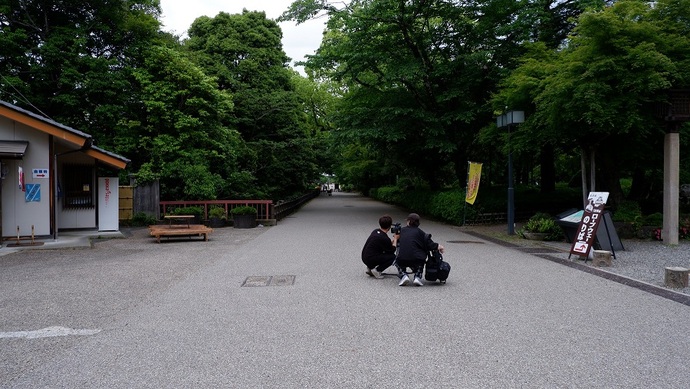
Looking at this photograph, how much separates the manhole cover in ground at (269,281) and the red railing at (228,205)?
40.9ft

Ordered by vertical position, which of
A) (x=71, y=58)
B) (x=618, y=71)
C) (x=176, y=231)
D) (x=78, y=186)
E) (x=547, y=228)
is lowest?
(x=176, y=231)

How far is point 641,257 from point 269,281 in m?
8.71

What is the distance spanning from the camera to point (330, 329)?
5.20m

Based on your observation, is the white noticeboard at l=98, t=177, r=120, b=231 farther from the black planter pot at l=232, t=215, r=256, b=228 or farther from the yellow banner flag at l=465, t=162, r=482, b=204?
the yellow banner flag at l=465, t=162, r=482, b=204

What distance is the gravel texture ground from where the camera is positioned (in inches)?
335

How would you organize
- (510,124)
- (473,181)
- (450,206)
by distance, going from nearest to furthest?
(510,124) < (473,181) < (450,206)

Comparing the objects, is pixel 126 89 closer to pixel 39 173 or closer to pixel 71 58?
pixel 71 58

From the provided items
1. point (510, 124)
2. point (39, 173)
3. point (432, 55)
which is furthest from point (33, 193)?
point (432, 55)

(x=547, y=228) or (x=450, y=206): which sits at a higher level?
(x=450, y=206)

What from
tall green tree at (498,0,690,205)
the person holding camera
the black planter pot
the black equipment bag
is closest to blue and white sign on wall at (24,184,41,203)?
the black planter pot

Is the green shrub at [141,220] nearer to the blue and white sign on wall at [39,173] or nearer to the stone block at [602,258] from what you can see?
the blue and white sign on wall at [39,173]

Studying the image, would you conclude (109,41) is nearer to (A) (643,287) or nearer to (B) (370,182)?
(A) (643,287)

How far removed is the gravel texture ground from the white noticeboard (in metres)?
13.4

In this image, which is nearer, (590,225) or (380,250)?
(380,250)
